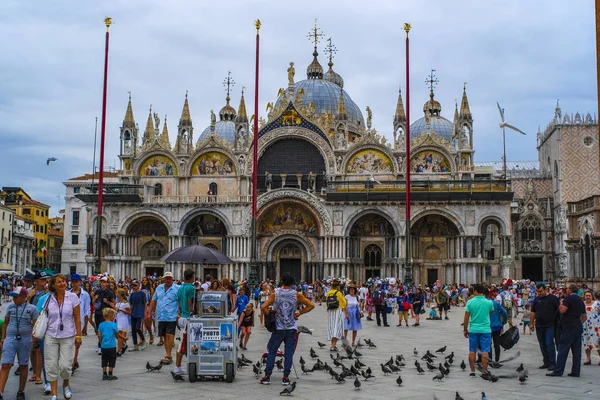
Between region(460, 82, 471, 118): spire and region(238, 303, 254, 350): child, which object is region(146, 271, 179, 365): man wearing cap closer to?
region(238, 303, 254, 350): child

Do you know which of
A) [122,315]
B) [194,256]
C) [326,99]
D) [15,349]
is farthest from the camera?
[326,99]

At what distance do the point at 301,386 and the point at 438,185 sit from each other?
39.7 metres

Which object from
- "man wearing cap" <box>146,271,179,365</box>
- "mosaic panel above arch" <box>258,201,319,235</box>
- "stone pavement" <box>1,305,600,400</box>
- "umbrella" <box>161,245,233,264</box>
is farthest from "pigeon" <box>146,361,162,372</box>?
"mosaic panel above arch" <box>258,201,319,235</box>

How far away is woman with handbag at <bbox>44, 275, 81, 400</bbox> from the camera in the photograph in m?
10.9

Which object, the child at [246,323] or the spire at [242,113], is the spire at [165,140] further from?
the child at [246,323]

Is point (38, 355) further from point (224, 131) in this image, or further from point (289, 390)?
point (224, 131)

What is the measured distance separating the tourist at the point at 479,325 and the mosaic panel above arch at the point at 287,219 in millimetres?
38771

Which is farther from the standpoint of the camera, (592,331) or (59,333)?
(592,331)

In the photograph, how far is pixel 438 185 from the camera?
5075 centimetres

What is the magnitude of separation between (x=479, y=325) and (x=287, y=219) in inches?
1567

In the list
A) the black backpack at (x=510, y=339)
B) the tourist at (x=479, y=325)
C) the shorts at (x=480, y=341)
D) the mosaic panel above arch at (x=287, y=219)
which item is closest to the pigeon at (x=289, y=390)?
the tourist at (x=479, y=325)

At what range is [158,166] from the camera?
2233 inches

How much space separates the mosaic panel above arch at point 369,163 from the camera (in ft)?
177

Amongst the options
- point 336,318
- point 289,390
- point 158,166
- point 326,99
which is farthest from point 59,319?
point 326,99
